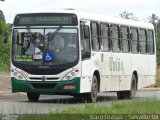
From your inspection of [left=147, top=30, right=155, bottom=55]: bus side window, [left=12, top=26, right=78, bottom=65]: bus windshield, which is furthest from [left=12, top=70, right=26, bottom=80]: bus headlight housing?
[left=147, top=30, right=155, bottom=55]: bus side window

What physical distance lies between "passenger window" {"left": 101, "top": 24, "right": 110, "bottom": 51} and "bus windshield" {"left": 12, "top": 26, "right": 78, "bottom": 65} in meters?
2.57

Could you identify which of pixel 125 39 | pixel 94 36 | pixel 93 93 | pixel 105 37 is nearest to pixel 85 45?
pixel 94 36

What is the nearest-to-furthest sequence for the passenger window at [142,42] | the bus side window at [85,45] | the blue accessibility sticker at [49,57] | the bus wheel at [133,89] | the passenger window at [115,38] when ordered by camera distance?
the blue accessibility sticker at [49,57] → the bus side window at [85,45] → the passenger window at [115,38] → the bus wheel at [133,89] → the passenger window at [142,42]

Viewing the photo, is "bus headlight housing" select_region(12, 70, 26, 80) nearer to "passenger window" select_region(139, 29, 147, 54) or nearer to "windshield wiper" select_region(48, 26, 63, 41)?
"windshield wiper" select_region(48, 26, 63, 41)

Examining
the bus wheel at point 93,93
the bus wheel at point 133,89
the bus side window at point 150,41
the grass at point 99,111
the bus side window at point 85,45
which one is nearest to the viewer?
the grass at point 99,111

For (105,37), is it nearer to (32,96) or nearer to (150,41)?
(32,96)

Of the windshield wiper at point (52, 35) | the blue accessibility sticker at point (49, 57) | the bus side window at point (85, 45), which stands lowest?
the blue accessibility sticker at point (49, 57)

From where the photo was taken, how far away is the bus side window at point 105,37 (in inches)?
1065

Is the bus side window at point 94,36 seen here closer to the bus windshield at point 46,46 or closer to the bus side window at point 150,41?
the bus windshield at point 46,46

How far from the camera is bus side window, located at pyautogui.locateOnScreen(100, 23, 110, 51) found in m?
27.1

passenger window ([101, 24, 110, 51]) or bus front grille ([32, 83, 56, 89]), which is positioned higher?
passenger window ([101, 24, 110, 51])

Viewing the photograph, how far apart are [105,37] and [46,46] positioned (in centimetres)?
325

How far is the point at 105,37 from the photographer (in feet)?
89.5

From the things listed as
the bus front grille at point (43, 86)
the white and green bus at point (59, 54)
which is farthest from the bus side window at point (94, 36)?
the bus front grille at point (43, 86)
